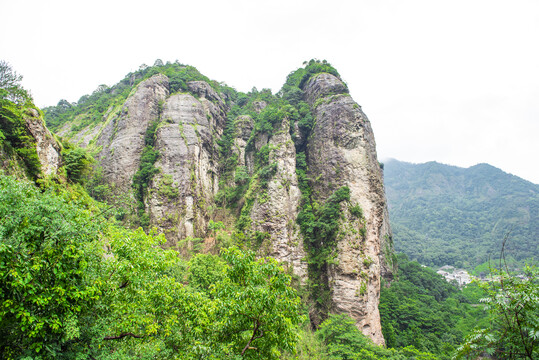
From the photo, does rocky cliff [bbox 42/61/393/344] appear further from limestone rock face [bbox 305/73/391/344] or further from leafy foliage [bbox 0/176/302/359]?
leafy foliage [bbox 0/176/302/359]

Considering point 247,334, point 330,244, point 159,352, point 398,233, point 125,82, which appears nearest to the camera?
point 247,334

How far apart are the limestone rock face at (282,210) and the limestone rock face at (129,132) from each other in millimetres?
17569

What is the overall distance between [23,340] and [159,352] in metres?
3.52

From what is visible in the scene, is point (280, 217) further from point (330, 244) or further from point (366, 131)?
point (366, 131)

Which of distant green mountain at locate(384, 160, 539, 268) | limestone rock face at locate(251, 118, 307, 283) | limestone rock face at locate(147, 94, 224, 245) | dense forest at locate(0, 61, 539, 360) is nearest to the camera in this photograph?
dense forest at locate(0, 61, 539, 360)

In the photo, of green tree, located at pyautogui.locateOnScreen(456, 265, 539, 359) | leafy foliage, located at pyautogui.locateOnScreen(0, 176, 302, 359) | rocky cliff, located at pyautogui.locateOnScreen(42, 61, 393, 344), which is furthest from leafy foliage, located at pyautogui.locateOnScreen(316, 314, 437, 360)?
green tree, located at pyautogui.locateOnScreen(456, 265, 539, 359)

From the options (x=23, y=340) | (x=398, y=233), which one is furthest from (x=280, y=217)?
(x=398, y=233)

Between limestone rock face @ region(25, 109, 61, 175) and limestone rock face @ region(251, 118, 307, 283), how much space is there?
19990mm

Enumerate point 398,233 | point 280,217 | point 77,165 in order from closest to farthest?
1. point 77,165
2. point 280,217
3. point 398,233

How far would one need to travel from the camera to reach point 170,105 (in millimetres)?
39594

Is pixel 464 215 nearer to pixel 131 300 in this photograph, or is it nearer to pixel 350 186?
pixel 350 186

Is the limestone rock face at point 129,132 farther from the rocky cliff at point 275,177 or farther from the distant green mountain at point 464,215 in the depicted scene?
the distant green mountain at point 464,215

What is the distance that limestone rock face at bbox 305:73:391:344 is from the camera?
2495cm

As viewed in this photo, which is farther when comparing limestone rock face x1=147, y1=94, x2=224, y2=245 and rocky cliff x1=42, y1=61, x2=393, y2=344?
limestone rock face x1=147, y1=94, x2=224, y2=245
